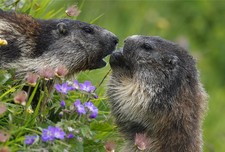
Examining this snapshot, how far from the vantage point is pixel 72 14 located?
7180 millimetres

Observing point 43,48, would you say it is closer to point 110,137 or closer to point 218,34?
point 110,137

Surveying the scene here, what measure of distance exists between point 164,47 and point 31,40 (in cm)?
103

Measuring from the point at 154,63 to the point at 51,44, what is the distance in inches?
31.4

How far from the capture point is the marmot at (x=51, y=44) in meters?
Result: 6.79

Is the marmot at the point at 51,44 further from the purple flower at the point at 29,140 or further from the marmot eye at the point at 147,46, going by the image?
the purple flower at the point at 29,140

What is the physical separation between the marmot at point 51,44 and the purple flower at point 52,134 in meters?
0.97

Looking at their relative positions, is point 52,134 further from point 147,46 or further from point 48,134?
point 147,46

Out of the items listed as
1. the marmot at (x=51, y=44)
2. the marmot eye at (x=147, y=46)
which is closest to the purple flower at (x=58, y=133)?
the marmot at (x=51, y=44)

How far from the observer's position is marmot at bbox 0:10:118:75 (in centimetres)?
679

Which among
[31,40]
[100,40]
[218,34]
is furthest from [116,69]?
[218,34]

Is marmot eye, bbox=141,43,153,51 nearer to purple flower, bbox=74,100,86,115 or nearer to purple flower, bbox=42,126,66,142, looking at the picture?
purple flower, bbox=74,100,86,115

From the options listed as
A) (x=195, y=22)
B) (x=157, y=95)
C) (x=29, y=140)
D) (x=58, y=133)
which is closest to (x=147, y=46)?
(x=157, y=95)

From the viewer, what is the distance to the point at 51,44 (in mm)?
6977

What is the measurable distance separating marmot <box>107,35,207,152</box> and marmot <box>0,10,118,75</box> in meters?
0.17
